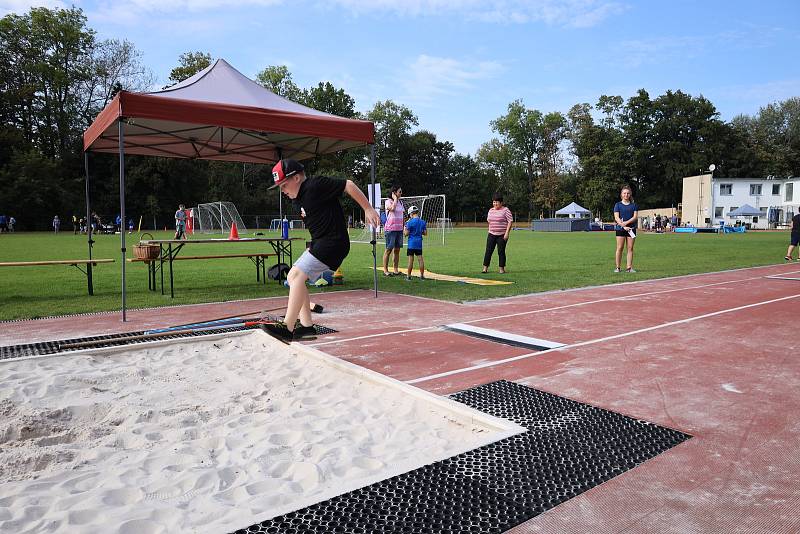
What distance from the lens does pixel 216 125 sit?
322 inches

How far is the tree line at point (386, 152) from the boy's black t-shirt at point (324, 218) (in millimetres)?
37218

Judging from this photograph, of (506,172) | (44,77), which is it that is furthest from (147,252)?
(506,172)

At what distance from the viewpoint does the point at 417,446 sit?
339cm

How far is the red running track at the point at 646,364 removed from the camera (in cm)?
266

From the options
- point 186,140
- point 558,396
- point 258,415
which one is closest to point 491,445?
point 558,396

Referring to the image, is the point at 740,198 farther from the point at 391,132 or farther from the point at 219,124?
the point at 219,124

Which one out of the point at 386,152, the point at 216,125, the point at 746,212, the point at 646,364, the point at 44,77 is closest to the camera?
the point at 646,364

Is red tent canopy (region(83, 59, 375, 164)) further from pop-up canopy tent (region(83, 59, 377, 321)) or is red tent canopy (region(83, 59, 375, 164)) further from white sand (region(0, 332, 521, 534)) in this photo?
white sand (region(0, 332, 521, 534))

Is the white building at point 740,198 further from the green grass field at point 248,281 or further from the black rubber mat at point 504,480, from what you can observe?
the black rubber mat at point 504,480

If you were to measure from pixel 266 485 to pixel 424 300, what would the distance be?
675 cm

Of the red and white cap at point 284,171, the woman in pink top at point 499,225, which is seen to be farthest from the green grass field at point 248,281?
the red and white cap at point 284,171

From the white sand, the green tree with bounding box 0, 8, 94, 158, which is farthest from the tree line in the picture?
the white sand

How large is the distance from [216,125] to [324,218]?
393cm

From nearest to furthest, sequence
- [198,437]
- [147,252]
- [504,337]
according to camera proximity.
Answer: [198,437] → [504,337] → [147,252]
